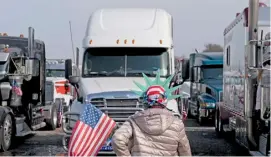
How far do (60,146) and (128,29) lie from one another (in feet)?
12.9

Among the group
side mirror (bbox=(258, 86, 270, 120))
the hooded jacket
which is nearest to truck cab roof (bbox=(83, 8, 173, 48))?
side mirror (bbox=(258, 86, 270, 120))

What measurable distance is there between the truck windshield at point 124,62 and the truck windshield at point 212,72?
10192 mm

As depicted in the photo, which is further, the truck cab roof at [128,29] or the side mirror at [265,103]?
the truck cab roof at [128,29]

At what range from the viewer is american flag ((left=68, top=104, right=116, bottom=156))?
5.88 metres

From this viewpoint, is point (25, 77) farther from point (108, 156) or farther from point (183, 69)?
point (108, 156)

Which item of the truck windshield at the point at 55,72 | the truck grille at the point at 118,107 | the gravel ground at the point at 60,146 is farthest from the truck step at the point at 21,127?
the truck windshield at the point at 55,72

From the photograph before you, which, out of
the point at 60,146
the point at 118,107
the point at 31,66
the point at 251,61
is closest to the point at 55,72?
the point at 60,146

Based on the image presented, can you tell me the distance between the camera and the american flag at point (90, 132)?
5.88 m

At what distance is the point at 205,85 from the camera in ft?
70.9

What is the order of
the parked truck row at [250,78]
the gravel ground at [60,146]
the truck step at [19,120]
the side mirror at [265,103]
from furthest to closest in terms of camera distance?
1. the truck step at [19,120]
2. the gravel ground at [60,146]
3. the parked truck row at [250,78]
4. the side mirror at [265,103]

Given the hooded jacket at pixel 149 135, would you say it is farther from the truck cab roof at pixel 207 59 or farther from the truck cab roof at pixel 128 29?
the truck cab roof at pixel 207 59

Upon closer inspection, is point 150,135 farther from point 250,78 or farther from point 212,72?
point 212,72

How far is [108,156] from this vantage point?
987 cm

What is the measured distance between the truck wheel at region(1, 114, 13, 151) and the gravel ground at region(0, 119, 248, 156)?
0.59ft
